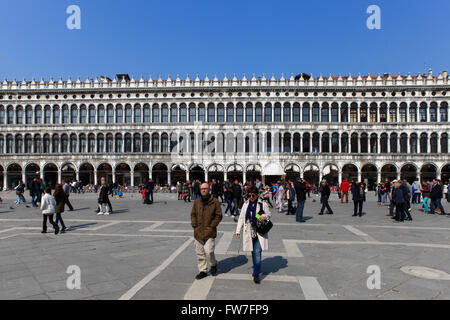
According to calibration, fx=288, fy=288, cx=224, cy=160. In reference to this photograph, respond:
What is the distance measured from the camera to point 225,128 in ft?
131

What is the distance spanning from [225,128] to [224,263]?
34.8 m

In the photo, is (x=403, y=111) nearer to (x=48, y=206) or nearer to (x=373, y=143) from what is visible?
(x=373, y=143)

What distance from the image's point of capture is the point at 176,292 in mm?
4242

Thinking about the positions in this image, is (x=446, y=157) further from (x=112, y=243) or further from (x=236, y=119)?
(x=112, y=243)

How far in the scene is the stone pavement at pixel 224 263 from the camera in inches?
169

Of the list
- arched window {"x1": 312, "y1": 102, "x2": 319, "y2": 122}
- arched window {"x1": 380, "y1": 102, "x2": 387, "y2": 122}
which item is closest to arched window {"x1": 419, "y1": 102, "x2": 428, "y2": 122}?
arched window {"x1": 380, "y1": 102, "x2": 387, "y2": 122}

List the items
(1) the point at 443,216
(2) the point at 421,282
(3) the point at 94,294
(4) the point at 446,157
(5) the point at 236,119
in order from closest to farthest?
1. (3) the point at 94,294
2. (2) the point at 421,282
3. (1) the point at 443,216
4. (4) the point at 446,157
5. (5) the point at 236,119

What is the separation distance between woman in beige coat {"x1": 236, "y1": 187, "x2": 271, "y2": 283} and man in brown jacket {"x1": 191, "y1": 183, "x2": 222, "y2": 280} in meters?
0.49


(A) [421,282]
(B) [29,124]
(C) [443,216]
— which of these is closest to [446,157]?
(C) [443,216]

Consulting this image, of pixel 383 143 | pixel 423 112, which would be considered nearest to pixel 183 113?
pixel 383 143

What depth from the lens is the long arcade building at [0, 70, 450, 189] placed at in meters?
38.6

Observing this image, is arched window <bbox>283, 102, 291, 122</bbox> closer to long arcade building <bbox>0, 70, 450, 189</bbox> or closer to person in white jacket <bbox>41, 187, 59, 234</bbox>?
long arcade building <bbox>0, 70, 450, 189</bbox>
